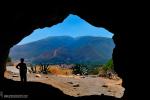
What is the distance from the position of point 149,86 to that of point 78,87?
44.8 feet

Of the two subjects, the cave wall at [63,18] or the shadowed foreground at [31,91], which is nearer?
the cave wall at [63,18]

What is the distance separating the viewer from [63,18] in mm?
28547

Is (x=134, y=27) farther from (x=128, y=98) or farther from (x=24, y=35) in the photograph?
(x=24, y=35)

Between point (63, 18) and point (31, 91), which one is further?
point (63, 18)

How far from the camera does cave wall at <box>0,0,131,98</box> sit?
22094 mm

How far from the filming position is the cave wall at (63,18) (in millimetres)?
22094

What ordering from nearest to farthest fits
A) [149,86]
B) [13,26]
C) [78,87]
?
[149,86], [13,26], [78,87]

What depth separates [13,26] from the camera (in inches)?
984

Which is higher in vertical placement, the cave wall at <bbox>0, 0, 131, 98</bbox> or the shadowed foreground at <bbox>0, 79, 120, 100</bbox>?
the cave wall at <bbox>0, 0, 131, 98</bbox>

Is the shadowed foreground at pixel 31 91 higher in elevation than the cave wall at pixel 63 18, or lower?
lower

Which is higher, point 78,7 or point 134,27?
point 78,7

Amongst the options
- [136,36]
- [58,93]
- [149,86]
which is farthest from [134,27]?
[58,93]

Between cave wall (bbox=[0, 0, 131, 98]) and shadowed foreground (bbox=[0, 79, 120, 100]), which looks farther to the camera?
shadowed foreground (bbox=[0, 79, 120, 100])

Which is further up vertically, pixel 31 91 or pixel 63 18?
pixel 63 18
